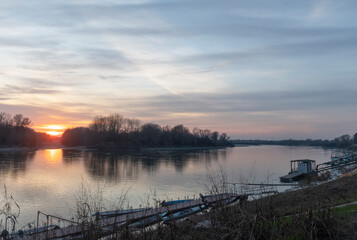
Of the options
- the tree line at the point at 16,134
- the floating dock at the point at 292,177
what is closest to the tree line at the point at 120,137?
the tree line at the point at 16,134

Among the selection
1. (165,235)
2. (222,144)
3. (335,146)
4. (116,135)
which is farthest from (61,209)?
(335,146)

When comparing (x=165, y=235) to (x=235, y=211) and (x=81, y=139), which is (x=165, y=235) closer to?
(x=235, y=211)

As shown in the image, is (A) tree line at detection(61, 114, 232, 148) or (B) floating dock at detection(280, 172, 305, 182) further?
(A) tree line at detection(61, 114, 232, 148)

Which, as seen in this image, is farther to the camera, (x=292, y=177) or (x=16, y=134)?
(x=16, y=134)

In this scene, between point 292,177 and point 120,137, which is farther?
point 120,137

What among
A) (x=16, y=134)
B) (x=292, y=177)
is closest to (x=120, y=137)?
(x=16, y=134)

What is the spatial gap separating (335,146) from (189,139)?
82190 mm

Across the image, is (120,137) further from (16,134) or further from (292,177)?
(292,177)

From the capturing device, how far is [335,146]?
16450cm

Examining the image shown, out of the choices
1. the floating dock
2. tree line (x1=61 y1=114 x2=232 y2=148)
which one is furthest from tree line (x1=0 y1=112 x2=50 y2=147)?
the floating dock

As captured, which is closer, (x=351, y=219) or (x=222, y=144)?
Answer: (x=351, y=219)

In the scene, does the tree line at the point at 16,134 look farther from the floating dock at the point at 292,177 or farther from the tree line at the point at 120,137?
the floating dock at the point at 292,177

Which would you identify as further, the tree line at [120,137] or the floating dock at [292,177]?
Result: the tree line at [120,137]

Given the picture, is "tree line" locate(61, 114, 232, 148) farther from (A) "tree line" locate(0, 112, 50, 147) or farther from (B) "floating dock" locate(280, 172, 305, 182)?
(B) "floating dock" locate(280, 172, 305, 182)
